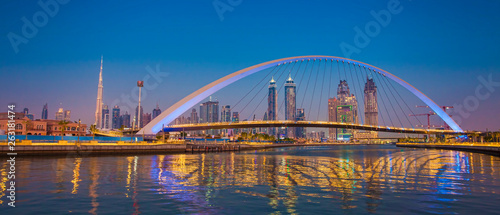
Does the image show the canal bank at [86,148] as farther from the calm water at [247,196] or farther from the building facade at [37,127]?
the building facade at [37,127]

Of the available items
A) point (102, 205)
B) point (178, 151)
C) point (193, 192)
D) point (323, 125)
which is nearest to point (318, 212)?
point (193, 192)

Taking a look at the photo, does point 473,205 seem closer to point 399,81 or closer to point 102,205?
point 102,205

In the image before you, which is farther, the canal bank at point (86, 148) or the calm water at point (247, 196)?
the canal bank at point (86, 148)

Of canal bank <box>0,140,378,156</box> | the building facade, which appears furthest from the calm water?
the building facade

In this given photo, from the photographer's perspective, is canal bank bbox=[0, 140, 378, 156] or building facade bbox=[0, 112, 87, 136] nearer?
canal bank bbox=[0, 140, 378, 156]

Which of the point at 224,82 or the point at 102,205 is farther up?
the point at 224,82

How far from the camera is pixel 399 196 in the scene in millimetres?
13078

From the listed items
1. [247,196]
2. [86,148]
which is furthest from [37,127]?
[247,196]

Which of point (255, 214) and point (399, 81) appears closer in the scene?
point (255, 214)

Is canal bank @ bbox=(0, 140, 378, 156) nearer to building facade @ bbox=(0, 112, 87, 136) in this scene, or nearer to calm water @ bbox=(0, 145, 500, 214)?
calm water @ bbox=(0, 145, 500, 214)

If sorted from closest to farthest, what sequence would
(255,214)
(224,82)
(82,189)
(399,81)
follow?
(255,214)
(82,189)
(224,82)
(399,81)

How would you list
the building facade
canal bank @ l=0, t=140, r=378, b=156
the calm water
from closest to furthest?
1. the calm water
2. canal bank @ l=0, t=140, r=378, b=156
3. the building facade

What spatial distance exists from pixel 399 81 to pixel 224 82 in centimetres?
4527

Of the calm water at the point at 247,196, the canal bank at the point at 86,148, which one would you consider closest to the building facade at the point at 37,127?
the canal bank at the point at 86,148
